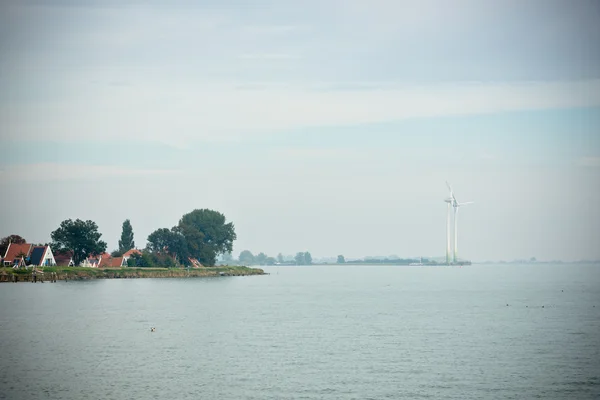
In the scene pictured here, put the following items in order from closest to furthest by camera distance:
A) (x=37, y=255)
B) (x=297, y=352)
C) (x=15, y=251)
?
(x=297, y=352) → (x=37, y=255) → (x=15, y=251)

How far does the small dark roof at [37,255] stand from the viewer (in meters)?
197

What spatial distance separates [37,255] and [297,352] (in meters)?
152

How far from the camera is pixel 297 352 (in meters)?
63.5

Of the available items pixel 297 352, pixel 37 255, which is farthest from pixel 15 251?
pixel 297 352

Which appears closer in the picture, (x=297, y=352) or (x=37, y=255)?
(x=297, y=352)

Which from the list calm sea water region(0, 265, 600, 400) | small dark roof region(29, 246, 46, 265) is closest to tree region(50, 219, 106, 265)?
small dark roof region(29, 246, 46, 265)

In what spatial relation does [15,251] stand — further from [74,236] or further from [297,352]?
[297,352]

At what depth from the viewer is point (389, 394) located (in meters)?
47.2

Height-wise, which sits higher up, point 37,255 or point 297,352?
point 37,255

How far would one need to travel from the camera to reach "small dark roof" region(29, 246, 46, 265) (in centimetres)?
19725

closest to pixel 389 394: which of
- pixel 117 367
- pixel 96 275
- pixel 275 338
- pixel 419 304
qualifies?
pixel 117 367

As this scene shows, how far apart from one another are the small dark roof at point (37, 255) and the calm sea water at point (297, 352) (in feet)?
298

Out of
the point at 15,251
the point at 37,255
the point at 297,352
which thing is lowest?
the point at 297,352

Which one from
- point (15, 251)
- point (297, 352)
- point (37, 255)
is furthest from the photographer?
point (15, 251)
